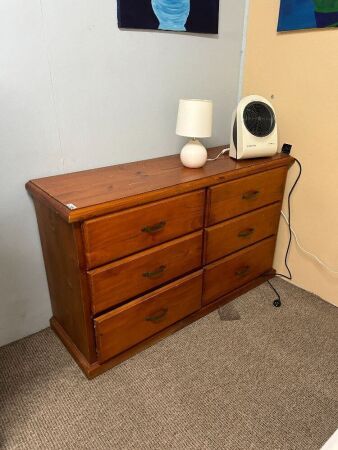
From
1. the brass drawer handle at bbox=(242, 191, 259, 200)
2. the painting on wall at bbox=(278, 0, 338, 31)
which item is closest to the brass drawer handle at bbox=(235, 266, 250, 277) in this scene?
the brass drawer handle at bbox=(242, 191, 259, 200)

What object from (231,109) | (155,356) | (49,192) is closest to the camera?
Answer: (49,192)

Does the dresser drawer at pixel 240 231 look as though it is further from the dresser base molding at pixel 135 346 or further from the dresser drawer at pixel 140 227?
the dresser base molding at pixel 135 346

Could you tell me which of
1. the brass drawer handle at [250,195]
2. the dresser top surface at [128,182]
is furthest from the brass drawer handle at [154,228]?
the brass drawer handle at [250,195]

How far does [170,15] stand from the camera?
4.95ft

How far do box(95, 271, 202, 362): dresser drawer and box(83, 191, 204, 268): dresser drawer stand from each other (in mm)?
237

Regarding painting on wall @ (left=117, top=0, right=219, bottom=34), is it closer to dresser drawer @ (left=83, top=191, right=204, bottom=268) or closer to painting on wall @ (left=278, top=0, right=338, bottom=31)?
painting on wall @ (left=278, top=0, right=338, bottom=31)

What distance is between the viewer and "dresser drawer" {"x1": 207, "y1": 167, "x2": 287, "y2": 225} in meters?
1.50

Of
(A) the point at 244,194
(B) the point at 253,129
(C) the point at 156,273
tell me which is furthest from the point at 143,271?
(B) the point at 253,129

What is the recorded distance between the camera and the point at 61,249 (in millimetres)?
1271

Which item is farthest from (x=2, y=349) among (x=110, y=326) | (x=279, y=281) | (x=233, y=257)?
(x=279, y=281)

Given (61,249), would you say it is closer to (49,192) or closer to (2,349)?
(49,192)

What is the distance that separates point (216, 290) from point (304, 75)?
1.16 meters

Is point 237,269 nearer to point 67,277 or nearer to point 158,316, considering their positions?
point 158,316

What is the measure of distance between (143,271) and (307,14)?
1404 mm
